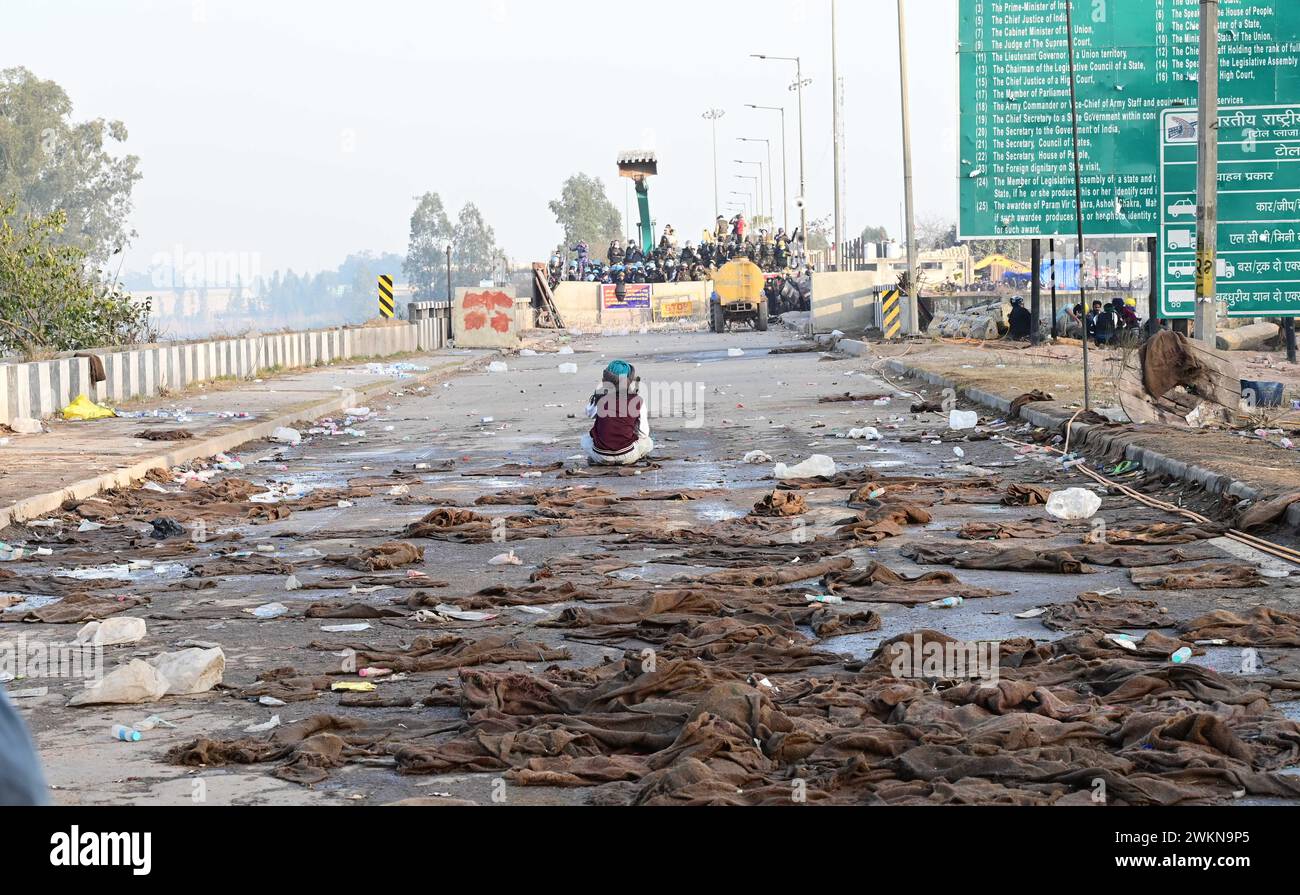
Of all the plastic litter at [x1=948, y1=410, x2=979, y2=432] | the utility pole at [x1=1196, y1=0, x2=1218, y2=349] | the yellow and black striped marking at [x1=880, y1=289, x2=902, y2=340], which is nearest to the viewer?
the utility pole at [x1=1196, y1=0, x2=1218, y2=349]

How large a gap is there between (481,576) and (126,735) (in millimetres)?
4286

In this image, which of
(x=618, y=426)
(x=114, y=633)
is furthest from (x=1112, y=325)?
(x=114, y=633)

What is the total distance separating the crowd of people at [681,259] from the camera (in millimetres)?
87812

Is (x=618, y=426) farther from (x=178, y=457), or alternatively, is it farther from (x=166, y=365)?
(x=166, y=365)

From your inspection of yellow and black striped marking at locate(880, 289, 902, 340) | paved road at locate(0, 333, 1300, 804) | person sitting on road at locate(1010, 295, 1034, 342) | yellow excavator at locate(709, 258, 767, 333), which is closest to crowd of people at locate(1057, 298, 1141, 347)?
person sitting on road at locate(1010, 295, 1034, 342)

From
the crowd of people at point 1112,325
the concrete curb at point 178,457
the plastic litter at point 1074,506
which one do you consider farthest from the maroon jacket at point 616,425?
the crowd of people at point 1112,325

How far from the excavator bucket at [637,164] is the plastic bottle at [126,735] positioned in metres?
87.5

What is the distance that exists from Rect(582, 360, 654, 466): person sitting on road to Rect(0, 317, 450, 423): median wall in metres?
8.25

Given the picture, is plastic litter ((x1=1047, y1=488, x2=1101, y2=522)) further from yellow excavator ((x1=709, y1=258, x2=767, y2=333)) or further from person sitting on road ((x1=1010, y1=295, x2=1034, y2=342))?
yellow excavator ((x1=709, y1=258, x2=767, y2=333))

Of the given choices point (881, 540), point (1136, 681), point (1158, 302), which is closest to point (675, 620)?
point (1136, 681)

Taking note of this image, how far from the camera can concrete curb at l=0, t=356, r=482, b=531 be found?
13562mm

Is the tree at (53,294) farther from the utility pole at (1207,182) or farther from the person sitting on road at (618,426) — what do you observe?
the utility pole at (1207,182)

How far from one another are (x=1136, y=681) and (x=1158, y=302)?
1565cm
